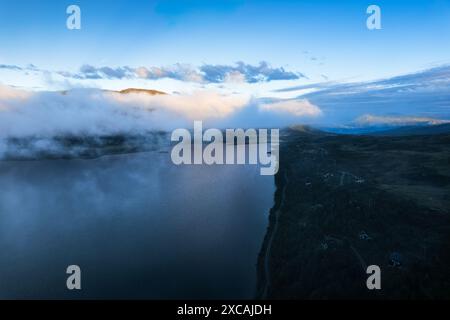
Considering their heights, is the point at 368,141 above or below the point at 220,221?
above

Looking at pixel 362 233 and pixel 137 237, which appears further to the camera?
pixel 137 237

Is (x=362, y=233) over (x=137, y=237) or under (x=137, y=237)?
over

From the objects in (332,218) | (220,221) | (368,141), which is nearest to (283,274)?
(332,218)

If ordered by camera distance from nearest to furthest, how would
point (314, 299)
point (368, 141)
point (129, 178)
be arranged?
point (314, 299)
point (129, 178)
point (368, 141)

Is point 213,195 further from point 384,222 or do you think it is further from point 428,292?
point 428,292

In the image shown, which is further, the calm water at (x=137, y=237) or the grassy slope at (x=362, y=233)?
the calm water at (x=137, y=237)

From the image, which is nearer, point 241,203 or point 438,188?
point 438,188

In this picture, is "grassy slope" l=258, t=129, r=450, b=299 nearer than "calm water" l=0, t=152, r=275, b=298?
Yes

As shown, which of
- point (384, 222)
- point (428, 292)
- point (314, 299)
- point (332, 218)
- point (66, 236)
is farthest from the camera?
point (66, 236)
